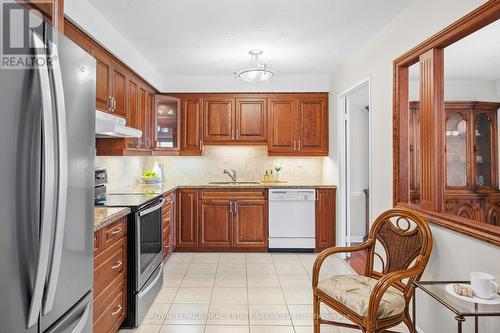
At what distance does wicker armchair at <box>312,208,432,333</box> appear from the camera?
1.81 m

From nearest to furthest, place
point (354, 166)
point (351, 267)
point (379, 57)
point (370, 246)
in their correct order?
1. point (370, 246)
2. point (379, 57)
3. point (351, 267)
4. point (354, 166)

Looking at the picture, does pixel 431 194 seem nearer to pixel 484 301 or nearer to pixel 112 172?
pixel 484 301

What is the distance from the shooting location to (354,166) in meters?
5.04

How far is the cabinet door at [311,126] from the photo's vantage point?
15.2 ft

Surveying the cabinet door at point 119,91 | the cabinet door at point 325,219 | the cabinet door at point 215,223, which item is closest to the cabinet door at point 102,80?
the cabinet door at point 119,91

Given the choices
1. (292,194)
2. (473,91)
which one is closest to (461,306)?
(292,194)

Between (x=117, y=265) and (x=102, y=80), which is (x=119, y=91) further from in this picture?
(x=117, y=265)

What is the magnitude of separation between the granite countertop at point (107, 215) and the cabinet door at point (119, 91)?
1.10 metres

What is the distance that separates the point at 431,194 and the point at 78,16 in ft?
9.17

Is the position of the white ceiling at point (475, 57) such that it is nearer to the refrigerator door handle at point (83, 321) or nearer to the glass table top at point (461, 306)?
the glass table top at point (461, 306)

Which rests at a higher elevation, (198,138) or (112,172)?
(198,138)

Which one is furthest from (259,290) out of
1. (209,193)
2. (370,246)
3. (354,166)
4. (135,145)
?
(354,166)

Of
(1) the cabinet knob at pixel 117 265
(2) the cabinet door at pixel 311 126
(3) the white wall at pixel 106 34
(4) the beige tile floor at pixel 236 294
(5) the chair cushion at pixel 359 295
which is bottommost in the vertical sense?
(4) the beige tile floor at pixel 236 294

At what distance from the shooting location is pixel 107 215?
2.07m
